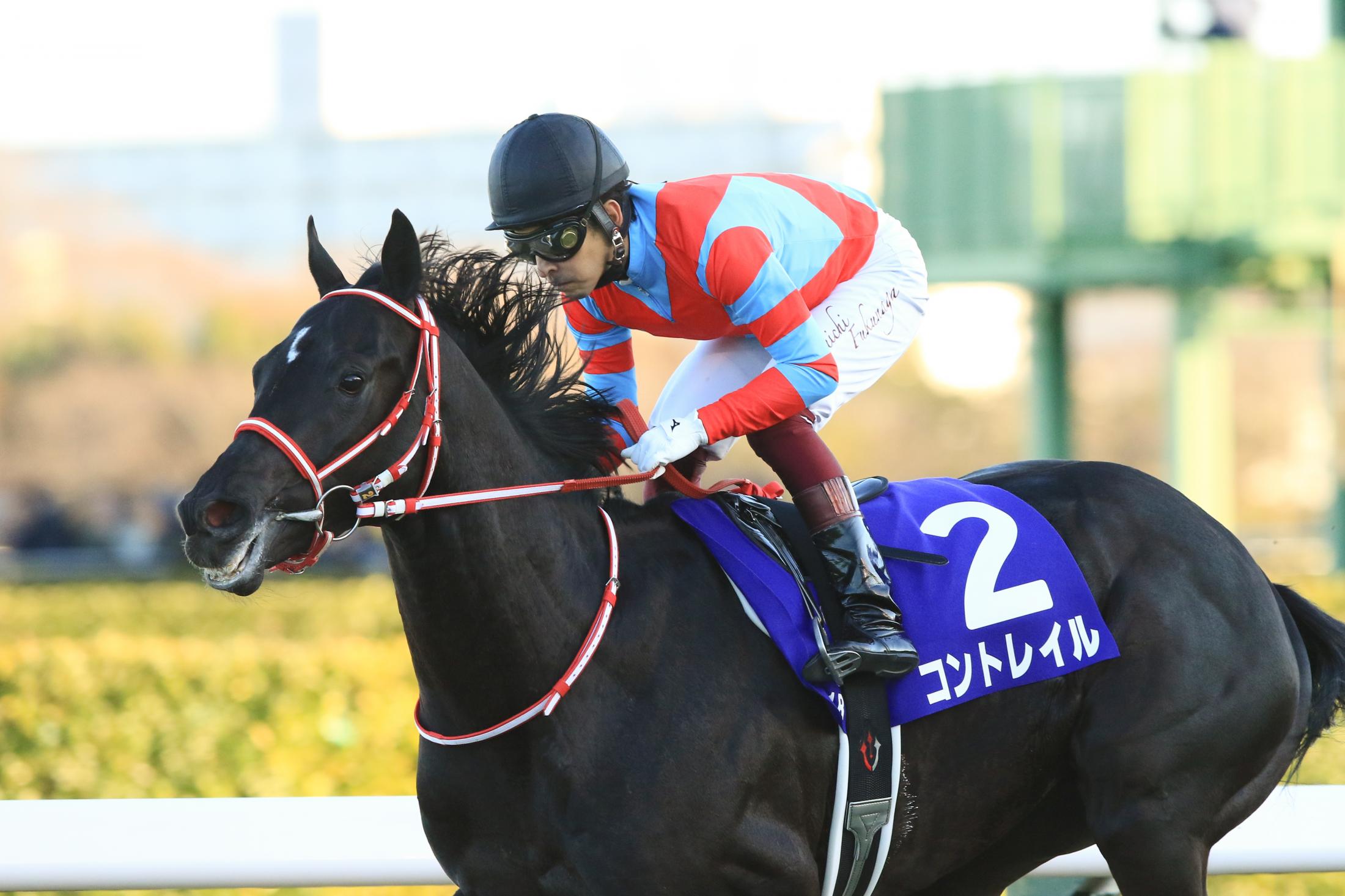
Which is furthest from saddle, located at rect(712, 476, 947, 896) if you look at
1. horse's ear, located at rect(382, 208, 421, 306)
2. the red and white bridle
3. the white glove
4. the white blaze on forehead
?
the white blaze on forehead

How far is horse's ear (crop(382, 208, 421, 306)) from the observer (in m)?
2.44

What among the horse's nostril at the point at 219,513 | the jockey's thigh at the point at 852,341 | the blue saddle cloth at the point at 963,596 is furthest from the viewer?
the jockey's thigh at the point at 852,341

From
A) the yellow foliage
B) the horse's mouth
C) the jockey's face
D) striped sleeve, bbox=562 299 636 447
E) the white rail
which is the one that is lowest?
the yellow foliage

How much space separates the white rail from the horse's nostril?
50.6 inches

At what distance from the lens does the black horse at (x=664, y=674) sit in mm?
2406

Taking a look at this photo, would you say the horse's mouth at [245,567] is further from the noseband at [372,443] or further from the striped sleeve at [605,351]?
the striped sleeve at [605,351]

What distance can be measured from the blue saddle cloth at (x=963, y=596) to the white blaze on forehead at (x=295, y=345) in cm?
86

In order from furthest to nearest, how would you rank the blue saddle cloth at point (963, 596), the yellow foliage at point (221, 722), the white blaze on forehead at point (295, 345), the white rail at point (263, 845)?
the yellow foliage at point (221, 722) → the white rail at point (263, 845) → the blue saddle cloth at point (963, 596) → the white blaze on forehead at point (295, 345)

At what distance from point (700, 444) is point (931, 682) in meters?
0.65

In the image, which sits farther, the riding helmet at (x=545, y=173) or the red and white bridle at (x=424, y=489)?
the riding helmet at (x=545, y=173)

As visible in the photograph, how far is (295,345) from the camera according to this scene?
7.69 feet

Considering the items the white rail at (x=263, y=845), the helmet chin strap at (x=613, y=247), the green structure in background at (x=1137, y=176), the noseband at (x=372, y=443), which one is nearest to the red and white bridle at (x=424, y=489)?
the noseband at (x=372, y=443)

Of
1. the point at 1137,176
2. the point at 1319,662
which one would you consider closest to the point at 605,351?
the point at 1319,662

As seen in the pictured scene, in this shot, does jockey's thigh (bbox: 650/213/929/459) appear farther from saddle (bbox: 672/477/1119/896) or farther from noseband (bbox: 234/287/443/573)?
noseband (bbox: 234/287/443/573)
